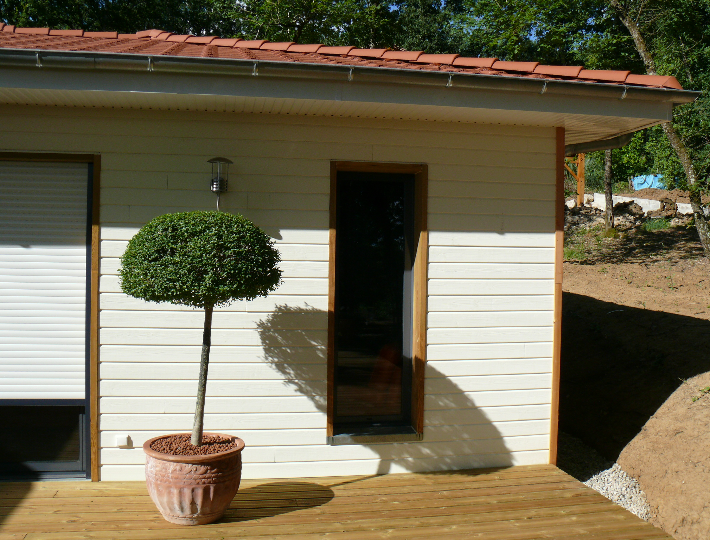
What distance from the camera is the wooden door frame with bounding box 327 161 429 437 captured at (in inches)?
155

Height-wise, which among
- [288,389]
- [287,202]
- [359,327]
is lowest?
[288,389]

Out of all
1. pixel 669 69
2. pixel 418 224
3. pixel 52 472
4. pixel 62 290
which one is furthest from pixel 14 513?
pixel 669 69

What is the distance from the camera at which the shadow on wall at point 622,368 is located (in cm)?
521

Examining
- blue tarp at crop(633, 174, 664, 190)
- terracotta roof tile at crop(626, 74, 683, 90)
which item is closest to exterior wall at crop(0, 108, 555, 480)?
terracotta roof tile at crop(626, 74, 683, 90)

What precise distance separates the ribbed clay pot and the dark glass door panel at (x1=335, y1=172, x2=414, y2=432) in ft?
3.75

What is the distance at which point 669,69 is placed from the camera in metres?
10.2

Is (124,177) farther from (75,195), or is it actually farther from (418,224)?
(418,224)

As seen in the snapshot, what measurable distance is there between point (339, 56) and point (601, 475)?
381cm

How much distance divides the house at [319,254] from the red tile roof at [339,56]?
0.03m

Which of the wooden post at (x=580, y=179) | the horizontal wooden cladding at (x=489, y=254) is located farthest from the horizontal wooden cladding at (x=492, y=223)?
the wooden post at (x=580, y=179)

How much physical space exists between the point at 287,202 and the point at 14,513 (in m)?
2.43

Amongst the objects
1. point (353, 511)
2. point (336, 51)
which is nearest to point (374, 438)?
point (353, 511)

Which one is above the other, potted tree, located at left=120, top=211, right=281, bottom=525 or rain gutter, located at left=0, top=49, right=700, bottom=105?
rain gutter, located at left=0, top=49, right=700, bottom=105

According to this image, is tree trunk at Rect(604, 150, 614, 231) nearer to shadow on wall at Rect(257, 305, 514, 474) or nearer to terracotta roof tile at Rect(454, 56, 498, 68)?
terracotta roof tile at Rect(454, 56, 498, 68)
